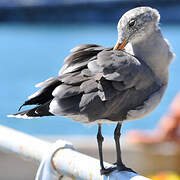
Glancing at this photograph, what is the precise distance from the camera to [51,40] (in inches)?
564

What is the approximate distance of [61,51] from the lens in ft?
42.8

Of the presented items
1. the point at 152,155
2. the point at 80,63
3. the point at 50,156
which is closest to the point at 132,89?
the point at 80,63

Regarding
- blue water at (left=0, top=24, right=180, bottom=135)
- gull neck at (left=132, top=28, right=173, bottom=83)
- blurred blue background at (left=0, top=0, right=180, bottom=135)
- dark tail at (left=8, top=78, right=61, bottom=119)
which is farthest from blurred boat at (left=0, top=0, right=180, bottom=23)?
dark tail at (left=8, top=78, right=61, bottom=119)

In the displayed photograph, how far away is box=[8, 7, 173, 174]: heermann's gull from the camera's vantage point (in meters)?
1.78

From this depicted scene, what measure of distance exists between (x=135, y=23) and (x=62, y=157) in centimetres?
59

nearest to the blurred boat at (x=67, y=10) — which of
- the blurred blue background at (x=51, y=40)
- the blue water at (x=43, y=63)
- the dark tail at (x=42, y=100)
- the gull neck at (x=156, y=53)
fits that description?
the blurred blue background at (x=51, y=40)

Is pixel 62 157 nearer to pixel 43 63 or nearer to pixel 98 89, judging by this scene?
pixel 98 89

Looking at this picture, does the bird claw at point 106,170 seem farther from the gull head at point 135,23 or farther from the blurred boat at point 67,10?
the blurred boat at point 67,10

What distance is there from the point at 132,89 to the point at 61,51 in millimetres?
11238

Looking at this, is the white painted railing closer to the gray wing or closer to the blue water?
the gray wing

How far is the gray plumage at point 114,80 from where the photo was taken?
5.82 feet

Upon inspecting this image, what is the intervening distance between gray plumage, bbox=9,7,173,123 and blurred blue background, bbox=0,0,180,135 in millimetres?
6035

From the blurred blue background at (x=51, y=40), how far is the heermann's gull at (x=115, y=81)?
6033mm

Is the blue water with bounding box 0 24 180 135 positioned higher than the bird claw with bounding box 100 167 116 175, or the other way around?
the bird claw with bounding box 100 167 116 175
